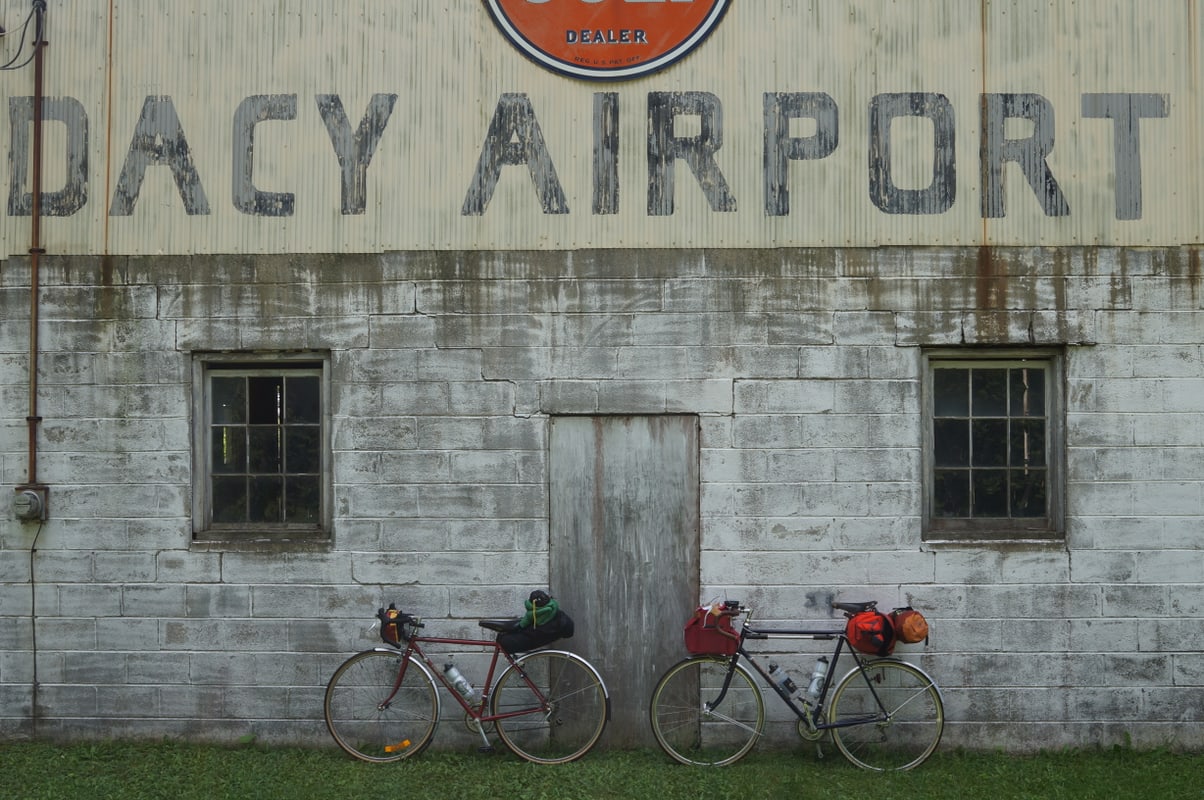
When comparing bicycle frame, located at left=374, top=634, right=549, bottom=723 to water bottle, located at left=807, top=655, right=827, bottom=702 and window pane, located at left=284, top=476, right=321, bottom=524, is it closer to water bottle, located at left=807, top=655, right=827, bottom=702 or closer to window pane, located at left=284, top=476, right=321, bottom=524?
window pane, located at left=284, top=476, right=321, bottom=524

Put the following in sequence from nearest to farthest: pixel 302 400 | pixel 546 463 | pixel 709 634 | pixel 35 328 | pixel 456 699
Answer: pixel 709 634
pixel 456 699
pixel 546 463
pixel 35 328
pixel 302 400

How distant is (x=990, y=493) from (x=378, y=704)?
162 inches

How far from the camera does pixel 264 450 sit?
286 inches

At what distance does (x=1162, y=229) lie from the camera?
23.0 feet

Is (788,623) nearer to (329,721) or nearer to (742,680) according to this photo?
(742,680)

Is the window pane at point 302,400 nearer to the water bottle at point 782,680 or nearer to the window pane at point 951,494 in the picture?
the water bottle at point 782,680

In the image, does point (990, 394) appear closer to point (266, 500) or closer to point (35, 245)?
point (266, 500)

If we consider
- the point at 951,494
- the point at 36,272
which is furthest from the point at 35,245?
the point at 951,494

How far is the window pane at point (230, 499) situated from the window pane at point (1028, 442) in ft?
16.4

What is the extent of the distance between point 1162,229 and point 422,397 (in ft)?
15.8

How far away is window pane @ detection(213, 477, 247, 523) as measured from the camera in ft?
23.8

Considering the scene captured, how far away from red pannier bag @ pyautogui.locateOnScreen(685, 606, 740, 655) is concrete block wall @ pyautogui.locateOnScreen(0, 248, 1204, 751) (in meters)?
0.28

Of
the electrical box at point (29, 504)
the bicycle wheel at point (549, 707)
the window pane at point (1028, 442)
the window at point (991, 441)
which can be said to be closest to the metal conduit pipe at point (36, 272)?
the electrical box at point (29, 504)

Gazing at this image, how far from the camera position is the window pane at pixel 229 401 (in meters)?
7.27
